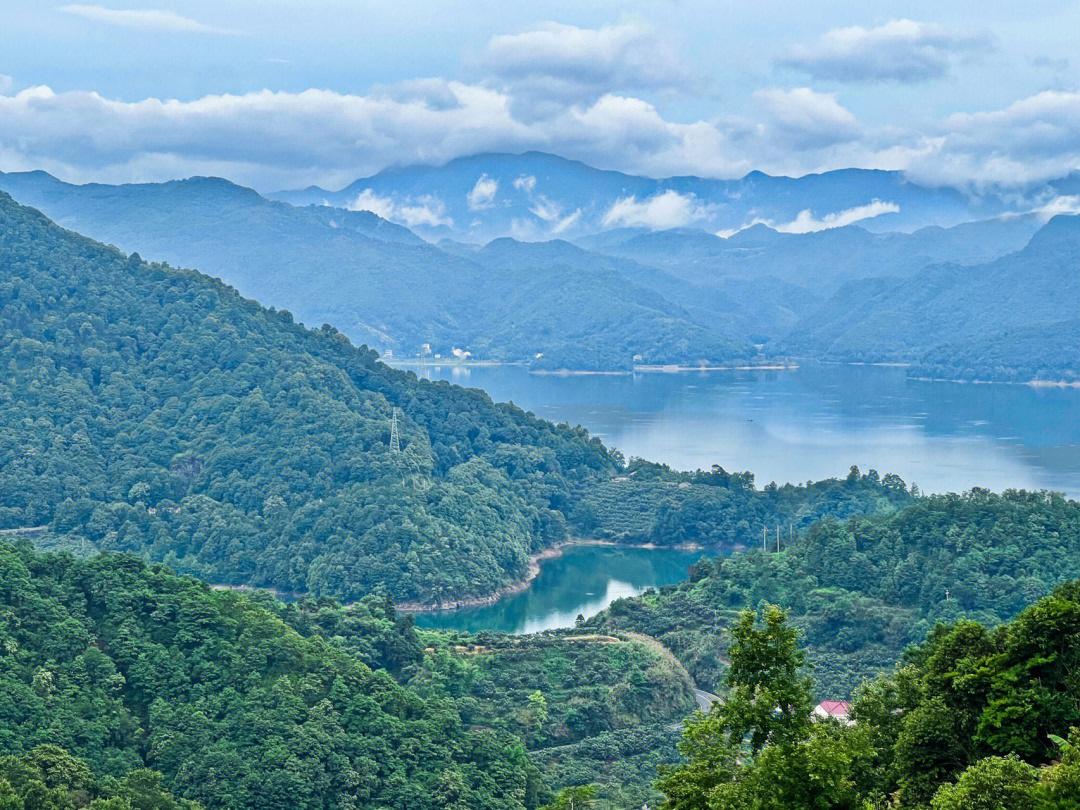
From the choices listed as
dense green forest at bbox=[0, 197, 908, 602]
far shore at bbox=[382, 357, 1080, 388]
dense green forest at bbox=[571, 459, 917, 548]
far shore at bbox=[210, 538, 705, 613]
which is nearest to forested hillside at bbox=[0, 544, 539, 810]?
far shore at bbox=[210, 538, 705, 613]

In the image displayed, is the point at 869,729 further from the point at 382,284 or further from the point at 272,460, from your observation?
the point at 382,284

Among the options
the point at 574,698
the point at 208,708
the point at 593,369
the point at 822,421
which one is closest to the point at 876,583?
the point at 574,698

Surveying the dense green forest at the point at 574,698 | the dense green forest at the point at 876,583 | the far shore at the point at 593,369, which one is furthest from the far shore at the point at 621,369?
the dense green forest at the point at 574,698

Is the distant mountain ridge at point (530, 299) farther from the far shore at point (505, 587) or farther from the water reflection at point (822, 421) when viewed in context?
the far shore at point (505, 587)

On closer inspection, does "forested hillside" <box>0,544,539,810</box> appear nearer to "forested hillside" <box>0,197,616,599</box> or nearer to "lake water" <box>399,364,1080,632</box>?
"lake water" <box>399,364,1080,632</box>

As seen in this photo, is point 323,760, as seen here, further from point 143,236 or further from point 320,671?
point 143,236

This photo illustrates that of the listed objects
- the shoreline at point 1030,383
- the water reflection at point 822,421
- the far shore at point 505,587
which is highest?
the shoreline at point 1030,383
